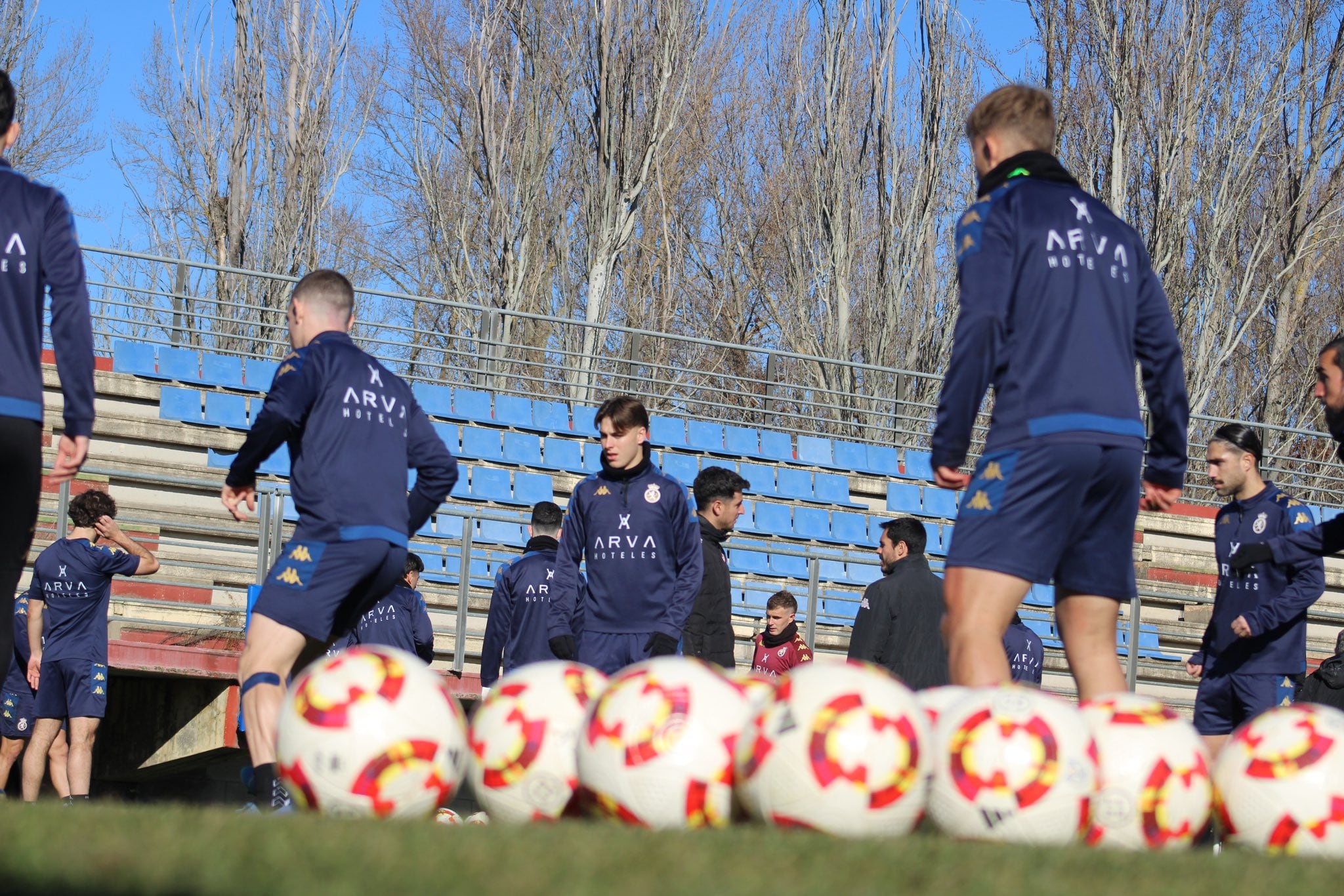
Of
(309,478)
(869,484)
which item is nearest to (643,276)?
(869,484)

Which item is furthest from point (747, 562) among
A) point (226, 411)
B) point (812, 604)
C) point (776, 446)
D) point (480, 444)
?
point (226, 411)

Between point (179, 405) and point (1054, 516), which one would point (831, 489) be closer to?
point (179, 405)

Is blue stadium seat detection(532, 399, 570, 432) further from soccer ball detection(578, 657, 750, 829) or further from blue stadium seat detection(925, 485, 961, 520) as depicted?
soccer ball detection(578, 657, 750, 829)

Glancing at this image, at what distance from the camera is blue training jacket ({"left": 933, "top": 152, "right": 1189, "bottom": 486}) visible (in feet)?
14.7

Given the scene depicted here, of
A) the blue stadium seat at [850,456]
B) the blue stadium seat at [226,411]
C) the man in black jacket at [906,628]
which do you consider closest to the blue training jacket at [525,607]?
the man in black jacket at [906,628]

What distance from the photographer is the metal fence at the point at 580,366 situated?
1758 centimetres

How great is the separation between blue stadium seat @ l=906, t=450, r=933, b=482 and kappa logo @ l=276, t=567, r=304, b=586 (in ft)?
48.0

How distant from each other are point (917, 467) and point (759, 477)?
8.68 feet

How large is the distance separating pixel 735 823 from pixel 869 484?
1538 cm

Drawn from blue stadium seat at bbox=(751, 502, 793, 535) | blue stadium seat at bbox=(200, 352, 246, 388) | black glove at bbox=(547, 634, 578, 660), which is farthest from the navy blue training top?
blue stadium seat at bbox=(751, 502, 793, 535)

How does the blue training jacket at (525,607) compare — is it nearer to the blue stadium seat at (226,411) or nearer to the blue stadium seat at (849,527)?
the blue stadium seat at (226,411)

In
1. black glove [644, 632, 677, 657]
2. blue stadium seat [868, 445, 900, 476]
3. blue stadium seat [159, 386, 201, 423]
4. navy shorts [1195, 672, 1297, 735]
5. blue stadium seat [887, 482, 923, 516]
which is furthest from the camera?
blue stadium seat [868, 445, 900, 476]

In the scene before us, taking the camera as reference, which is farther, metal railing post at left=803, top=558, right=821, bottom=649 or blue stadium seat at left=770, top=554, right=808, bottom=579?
blue stadium seat at left=770, top=554, right=808, bottom=579

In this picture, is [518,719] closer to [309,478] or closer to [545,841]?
[545,841]
